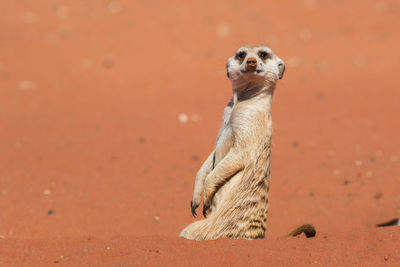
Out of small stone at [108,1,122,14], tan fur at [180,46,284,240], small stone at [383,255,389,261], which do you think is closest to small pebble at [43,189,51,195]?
tan fur at [180,46,284,240]

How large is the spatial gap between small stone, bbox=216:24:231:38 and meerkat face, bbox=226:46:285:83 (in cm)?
813

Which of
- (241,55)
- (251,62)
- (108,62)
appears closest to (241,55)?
(241,55)

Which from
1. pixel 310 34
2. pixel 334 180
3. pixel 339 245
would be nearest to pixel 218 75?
pixel 310 34

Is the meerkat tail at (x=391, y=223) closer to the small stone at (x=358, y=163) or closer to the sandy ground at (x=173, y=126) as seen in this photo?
the sandy ground at (x=173, y=126)

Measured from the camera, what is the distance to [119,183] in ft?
19.5

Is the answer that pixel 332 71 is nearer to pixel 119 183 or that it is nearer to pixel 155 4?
pixel 155 4

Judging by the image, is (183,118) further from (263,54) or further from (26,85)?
(263,54)

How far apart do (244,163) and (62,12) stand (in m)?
9.42

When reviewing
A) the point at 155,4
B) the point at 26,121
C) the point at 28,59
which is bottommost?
the point at 26,121

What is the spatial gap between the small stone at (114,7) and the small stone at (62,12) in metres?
0.85

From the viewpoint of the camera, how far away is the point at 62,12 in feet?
39.9

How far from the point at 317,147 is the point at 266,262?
3.99m

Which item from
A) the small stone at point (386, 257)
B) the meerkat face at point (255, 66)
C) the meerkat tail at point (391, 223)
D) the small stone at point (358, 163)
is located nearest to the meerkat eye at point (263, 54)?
the meerkat face at point (255, 66)

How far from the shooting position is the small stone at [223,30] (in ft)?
39.0
